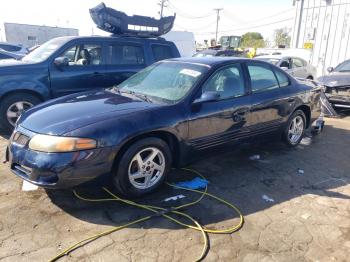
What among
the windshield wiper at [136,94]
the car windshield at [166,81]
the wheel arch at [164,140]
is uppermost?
A: the car windshield at [166,81]

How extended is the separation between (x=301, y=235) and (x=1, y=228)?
9.37 feet

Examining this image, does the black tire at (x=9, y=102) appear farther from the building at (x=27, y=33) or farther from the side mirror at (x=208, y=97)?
the building at (x=27, y=33)

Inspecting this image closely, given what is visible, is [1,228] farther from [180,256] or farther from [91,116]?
[180,256]

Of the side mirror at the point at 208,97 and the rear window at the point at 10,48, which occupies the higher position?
the rear window at the point at 10,48

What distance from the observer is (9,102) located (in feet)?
19.0

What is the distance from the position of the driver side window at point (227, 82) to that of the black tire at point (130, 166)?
955mm

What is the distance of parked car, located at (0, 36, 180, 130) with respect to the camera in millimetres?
5816

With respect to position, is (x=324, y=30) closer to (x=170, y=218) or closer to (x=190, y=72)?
→ (x=190, y=72)

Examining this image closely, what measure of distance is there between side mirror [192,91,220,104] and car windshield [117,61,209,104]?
190 mm

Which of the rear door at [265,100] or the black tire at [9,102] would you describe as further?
the black tire at [9,102]

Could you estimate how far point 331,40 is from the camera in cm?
1441

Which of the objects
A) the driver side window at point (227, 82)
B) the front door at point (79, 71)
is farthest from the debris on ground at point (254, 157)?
the front door at point (79, 71)

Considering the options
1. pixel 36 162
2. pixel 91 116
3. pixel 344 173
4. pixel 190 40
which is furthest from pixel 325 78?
pixel 190 40

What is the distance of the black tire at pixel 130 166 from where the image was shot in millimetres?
3510
